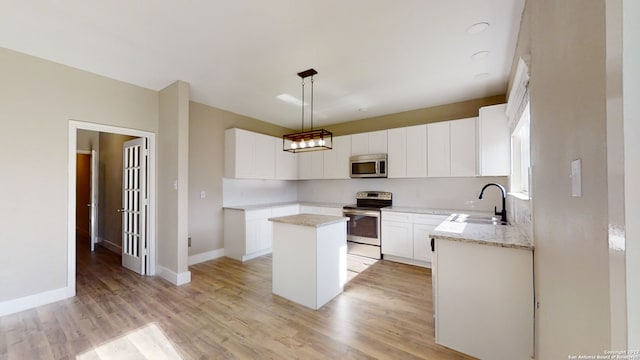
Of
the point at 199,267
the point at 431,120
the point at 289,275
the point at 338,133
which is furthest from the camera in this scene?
the point at 338,133

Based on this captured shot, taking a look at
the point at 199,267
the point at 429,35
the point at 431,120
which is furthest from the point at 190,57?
the point at 431,120

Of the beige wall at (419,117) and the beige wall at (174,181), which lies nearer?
the beige wall at (174,181)

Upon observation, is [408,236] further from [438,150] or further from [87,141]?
[87,141]

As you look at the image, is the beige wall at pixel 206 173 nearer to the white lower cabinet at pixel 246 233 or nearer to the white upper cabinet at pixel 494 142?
the white lower cabinet at pixel 246 233

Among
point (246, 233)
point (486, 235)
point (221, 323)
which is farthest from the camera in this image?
point (246, 233)

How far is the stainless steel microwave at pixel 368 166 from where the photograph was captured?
4.50 metres

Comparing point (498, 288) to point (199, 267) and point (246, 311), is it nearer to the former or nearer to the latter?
point (246, 311)

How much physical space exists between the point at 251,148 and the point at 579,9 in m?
4.43

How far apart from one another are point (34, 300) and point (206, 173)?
2.44 meters

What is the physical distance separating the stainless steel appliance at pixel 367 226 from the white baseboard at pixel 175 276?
264cm

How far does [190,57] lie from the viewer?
8.96ft

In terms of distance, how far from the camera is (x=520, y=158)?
9.41ft

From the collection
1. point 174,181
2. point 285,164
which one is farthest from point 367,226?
point 174,181

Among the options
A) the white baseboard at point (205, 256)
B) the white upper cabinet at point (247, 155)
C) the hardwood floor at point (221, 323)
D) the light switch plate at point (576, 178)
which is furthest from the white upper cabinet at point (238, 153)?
the light switch plate at point (576, 178)
